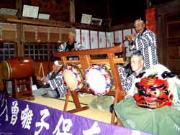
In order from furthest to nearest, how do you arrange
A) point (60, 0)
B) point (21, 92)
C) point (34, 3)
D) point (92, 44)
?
point (92, 44)
point (60, 0)
point (34, 3)
point (21, 92)

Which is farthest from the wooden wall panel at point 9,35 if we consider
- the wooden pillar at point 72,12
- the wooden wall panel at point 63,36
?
the wooden pillar at point 72,12

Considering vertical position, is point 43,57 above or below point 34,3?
below

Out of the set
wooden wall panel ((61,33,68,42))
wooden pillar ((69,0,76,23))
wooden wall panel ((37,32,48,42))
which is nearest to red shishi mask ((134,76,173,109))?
wooden wall panel ((37,32,48,42))

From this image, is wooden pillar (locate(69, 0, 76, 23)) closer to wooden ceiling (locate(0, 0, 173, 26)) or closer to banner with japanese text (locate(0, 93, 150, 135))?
wooden ceiling (locate(0, 0, 173, 26))

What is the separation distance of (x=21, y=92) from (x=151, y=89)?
3.99 m

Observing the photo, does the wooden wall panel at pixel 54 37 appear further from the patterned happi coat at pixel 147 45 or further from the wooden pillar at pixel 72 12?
the patterned happi coat at pixel 147 45

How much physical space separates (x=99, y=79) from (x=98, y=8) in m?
5.87

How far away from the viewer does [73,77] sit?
3.68 m

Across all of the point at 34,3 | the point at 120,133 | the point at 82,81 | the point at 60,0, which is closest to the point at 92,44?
the point at 60,0

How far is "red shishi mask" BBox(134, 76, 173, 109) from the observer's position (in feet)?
8.57

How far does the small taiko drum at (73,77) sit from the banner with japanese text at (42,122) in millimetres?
724

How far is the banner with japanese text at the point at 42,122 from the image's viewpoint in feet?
7.30

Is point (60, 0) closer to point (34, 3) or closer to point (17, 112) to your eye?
point (34, 3)

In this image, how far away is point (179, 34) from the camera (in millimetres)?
6539
